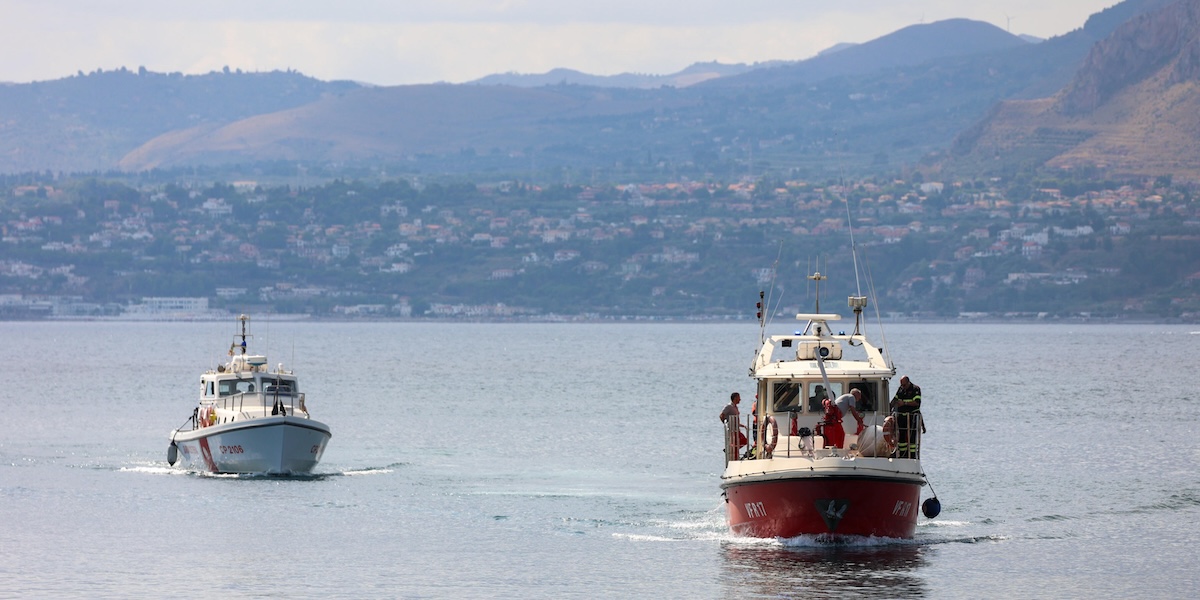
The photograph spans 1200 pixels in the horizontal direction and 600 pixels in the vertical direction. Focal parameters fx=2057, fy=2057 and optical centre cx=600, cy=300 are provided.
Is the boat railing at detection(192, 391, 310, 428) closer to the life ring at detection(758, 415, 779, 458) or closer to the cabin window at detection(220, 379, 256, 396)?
the cabin window at detection(220, 379, 256, 396)

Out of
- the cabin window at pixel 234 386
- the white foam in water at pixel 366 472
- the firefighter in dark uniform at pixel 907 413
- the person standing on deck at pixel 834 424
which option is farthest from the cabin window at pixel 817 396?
the cabin window at pixel 234 386

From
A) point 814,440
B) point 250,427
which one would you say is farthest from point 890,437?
point 250,427

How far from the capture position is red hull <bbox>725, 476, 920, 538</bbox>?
39.0 meters

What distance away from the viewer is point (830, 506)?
129 ft

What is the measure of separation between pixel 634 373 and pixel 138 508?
89.2 m

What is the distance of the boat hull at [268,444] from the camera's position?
57062 millimetres

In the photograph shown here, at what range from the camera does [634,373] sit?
13950 centimetres

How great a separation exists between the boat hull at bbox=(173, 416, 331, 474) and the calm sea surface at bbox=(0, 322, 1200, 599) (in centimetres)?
54

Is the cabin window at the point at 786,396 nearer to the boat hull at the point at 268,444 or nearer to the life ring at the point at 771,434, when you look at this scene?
the life ring at the point at 771,434

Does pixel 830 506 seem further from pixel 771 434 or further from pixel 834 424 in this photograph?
pixel 771 434

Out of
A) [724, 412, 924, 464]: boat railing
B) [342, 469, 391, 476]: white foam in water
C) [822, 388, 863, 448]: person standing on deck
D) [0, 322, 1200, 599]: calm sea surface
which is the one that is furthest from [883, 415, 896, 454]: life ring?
[342, 469, 391, 476]: white foam in water

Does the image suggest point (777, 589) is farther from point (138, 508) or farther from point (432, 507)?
point (138, 508)

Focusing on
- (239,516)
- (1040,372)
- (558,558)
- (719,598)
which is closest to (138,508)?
(239,516)

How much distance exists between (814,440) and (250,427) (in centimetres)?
2201
